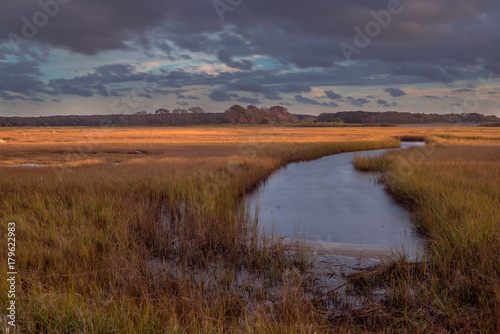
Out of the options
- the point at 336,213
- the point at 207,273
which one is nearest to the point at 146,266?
the point at 207,273

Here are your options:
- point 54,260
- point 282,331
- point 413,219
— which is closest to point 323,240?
point 413,219

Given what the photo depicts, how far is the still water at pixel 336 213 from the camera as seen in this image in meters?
7.65

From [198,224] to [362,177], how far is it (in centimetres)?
1270

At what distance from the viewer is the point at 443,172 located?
476 inches

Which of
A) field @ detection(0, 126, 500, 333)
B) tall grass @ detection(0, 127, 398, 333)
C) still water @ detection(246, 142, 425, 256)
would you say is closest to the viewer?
tall grass @ detection(0, 127, 398, 333)

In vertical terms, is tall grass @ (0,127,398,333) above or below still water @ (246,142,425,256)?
above

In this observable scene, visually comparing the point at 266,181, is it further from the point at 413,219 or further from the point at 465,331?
the point at 465,331

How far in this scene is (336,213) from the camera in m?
10.9

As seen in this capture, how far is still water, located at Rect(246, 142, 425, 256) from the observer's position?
7648 millimetres

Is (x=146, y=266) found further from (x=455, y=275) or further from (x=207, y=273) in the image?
(x=455, y=275)
